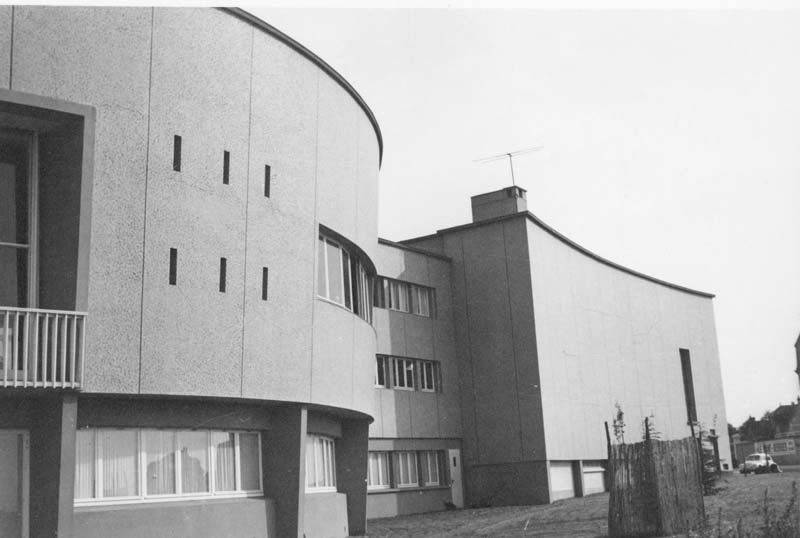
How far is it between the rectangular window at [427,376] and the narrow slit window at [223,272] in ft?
59.0

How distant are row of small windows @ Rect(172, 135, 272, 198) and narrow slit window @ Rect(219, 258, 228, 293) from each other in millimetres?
1607

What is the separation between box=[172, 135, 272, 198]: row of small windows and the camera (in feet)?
58.1

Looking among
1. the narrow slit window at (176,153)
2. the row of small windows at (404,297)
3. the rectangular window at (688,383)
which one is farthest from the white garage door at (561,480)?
the narrow slit window at (176,153)

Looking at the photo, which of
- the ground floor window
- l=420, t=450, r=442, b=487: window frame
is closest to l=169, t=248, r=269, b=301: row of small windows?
the ground floor window

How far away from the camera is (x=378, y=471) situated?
32344 millimetres

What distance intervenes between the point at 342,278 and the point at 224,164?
543cm

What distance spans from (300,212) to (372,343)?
19.7 feet

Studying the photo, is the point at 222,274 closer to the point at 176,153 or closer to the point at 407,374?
the point at 176,153

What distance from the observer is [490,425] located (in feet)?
120

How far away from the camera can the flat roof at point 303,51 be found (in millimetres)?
19078

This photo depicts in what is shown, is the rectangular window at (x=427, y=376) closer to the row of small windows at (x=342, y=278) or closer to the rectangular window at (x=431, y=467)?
the rectangular window at (x=431, y=467)

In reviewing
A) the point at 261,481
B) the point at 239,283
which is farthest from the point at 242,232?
the point at 261,481

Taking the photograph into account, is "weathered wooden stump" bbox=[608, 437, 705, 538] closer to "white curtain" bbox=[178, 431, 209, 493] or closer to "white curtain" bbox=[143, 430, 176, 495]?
"white curtain" bbox=[178, 431, 209, 493]

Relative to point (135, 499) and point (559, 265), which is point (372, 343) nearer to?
point (135, 499)
